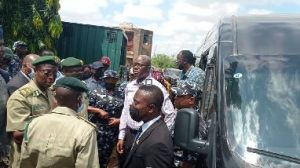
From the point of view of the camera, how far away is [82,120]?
10.4ft

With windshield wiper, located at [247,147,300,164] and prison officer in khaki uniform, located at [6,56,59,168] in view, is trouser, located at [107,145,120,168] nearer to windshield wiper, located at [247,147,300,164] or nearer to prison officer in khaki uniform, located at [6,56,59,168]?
prison officer in khaki uniform, located at [6,56,59,168]

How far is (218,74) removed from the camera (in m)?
3.37

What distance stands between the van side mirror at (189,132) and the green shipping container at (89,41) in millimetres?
11692

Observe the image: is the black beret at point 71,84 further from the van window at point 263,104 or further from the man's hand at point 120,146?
the man's hand at point 120,146

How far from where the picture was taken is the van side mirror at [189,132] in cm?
306

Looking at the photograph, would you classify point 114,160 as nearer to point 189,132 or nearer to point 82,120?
point 82,120

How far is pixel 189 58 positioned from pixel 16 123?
3.38 meters

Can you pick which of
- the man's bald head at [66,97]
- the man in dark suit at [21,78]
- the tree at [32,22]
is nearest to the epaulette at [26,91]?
the man in dark suit at [21,78]

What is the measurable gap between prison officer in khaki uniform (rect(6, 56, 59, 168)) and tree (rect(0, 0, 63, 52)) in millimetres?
9151

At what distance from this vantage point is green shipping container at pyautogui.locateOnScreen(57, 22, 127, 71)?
14.7 metres

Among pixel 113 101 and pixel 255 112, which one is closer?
pixel 255 112

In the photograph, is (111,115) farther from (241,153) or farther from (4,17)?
(4,17)

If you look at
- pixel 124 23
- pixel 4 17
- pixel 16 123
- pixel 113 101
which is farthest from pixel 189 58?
pixel 124 23

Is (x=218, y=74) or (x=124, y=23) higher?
(x=124, y=23)
